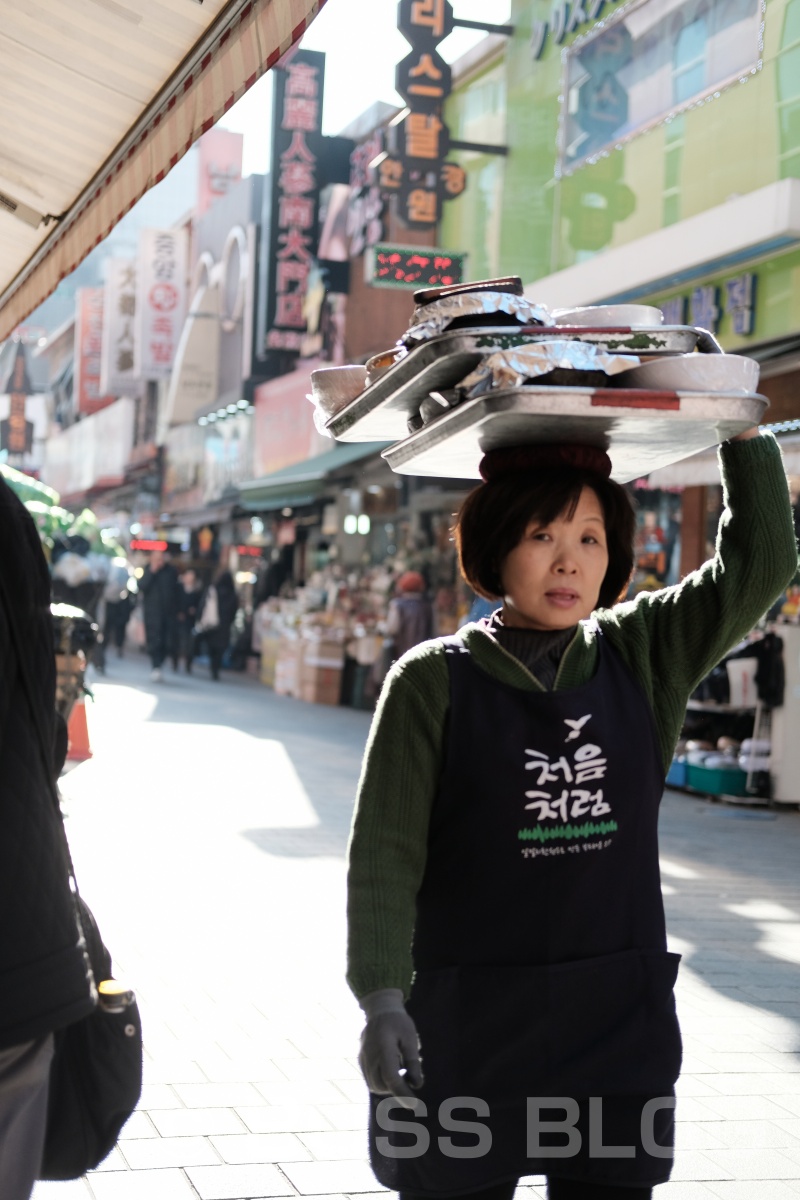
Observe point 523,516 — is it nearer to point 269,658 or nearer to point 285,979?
point 285,979

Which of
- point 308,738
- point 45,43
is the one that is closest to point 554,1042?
point 45,43

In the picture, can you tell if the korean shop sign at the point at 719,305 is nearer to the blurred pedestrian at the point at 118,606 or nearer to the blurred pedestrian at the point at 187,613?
the blurred pedestrian at the point at 118,606

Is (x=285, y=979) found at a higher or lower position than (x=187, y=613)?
lower

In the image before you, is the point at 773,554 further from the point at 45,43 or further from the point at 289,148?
the point at 289,148

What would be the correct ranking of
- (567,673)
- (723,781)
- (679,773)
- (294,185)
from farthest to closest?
(294,185)
(679,773)
(723,781)
(567,673)

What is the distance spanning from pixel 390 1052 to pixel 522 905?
0.31m

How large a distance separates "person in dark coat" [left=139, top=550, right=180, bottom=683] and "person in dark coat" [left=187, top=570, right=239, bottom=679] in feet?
2.11

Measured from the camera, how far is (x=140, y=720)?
1592 centimetres

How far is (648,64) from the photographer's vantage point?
1533 centimetres

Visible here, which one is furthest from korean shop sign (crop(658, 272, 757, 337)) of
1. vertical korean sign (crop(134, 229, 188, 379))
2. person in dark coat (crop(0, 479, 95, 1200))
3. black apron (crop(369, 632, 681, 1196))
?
vertical korean sign (crop(134, 229, 188, 379))

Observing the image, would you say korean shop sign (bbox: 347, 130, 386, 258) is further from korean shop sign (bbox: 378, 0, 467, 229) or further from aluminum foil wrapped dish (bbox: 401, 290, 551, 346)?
aluminum foil wrapped dish (bbox: 401, 290, 551, 346)

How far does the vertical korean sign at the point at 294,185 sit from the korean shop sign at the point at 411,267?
6.76m

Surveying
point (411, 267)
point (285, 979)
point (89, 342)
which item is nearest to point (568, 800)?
point (285, 979)

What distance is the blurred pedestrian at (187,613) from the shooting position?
26766mm
